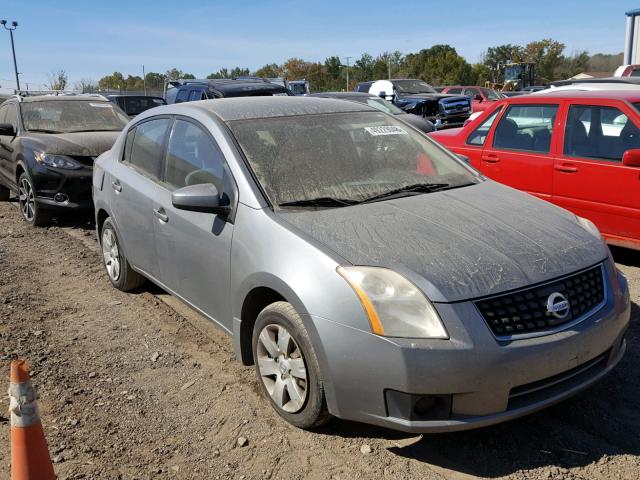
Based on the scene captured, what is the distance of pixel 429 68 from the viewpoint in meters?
60.3

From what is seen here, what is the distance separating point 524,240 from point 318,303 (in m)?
1.10

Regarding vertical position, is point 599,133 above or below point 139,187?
above

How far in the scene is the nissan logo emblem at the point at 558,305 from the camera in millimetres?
2775

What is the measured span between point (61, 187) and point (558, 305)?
6.60m

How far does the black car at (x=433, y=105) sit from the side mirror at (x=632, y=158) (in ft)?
44.6

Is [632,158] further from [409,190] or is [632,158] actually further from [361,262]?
[361,262]

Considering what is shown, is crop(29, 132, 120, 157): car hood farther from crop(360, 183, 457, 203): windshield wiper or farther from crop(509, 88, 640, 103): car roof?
crop(360, 183, 457, 203): windshield wiper

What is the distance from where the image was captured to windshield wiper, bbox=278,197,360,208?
338 cm

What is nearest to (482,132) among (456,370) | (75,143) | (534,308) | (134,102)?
(534,308)

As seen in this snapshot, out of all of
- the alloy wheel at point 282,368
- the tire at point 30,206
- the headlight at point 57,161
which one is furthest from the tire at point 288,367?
the tire at point 30,206

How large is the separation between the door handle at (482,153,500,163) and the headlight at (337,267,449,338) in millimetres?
4104

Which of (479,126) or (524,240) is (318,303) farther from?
(479,126)

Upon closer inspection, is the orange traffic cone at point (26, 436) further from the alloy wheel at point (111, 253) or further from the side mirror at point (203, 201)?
the alloy wheel at point (111, 253)

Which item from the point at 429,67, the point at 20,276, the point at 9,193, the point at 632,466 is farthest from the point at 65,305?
the point at 429,67
